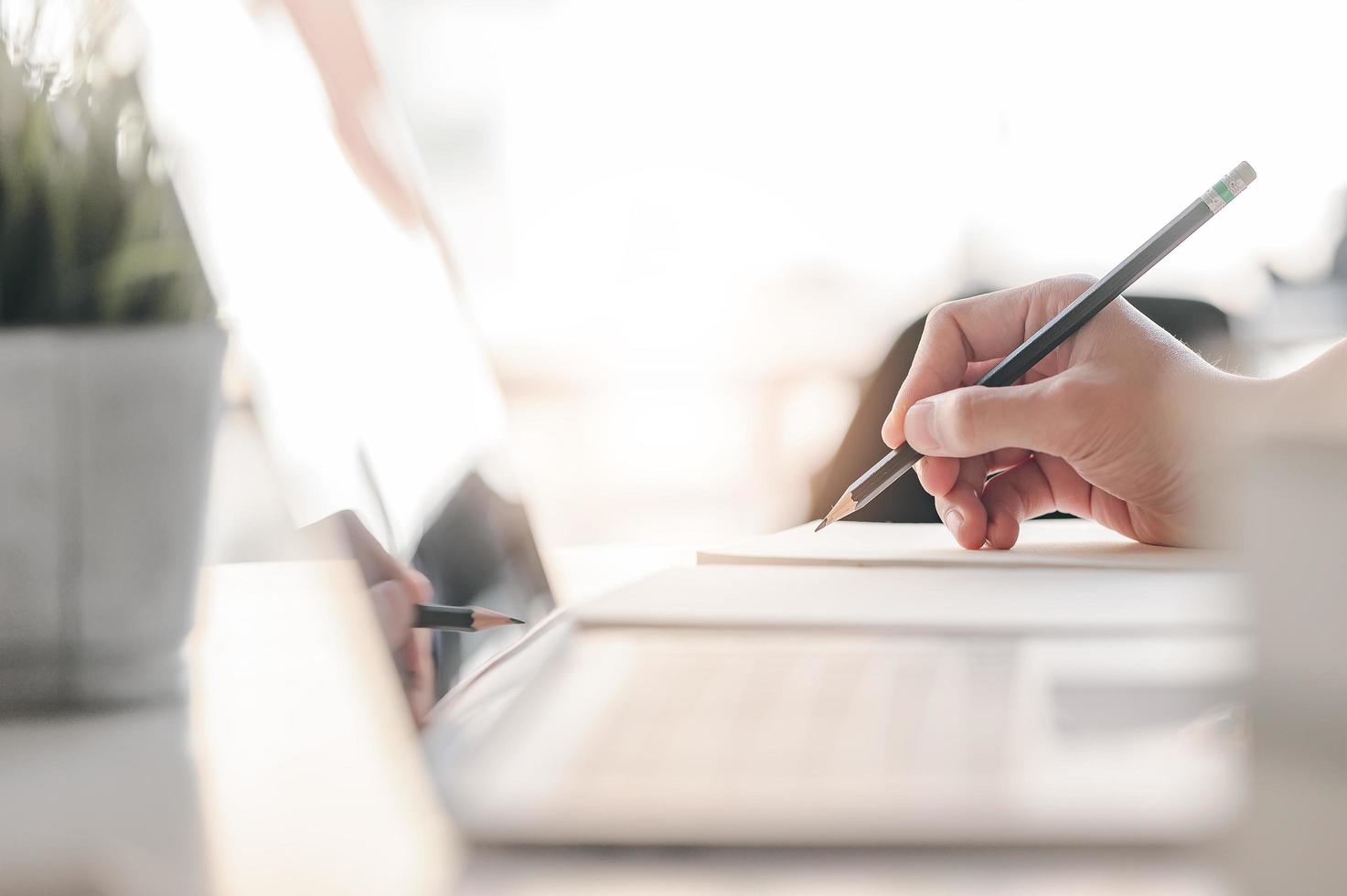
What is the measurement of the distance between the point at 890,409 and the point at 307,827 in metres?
0.90

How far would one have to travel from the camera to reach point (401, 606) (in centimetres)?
26

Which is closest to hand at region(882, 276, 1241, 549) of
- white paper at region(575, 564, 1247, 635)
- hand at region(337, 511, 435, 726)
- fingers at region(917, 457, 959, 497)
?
fingers at region(917, 457, 959, 497)

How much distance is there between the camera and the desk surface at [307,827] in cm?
17

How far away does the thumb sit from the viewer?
1.71ft

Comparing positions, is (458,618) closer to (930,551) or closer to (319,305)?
(319,305)

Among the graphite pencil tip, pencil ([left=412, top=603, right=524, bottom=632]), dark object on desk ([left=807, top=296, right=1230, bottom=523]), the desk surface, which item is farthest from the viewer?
dark object on desk ([left=807, top=296, right=1230, bottom=523])

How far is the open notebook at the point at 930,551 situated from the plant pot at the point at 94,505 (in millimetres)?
247

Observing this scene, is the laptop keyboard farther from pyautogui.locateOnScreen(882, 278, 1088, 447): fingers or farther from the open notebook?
pyautogui.locateOnScreen(882, 278, 1088, 447): fingers

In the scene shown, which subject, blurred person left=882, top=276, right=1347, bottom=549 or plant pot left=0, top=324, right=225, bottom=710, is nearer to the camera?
plant pot left=0, top=324, right=225, bottom=710

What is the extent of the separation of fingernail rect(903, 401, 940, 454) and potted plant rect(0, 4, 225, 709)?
0.37m

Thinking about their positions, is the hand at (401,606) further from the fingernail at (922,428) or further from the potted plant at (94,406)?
the fingernail at (922,428)

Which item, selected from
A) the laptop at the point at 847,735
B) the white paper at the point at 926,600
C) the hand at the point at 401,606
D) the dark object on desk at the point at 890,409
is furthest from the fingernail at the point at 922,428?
the dark object on desk at the point at 890,409

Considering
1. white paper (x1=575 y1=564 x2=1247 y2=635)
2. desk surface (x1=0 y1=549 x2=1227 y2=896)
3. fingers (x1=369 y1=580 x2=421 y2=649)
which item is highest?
fingers (x1=369 y1=580 x2=421 y2=649)

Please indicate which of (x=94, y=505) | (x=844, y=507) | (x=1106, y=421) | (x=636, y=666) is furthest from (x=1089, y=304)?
(x=94, y=505)
